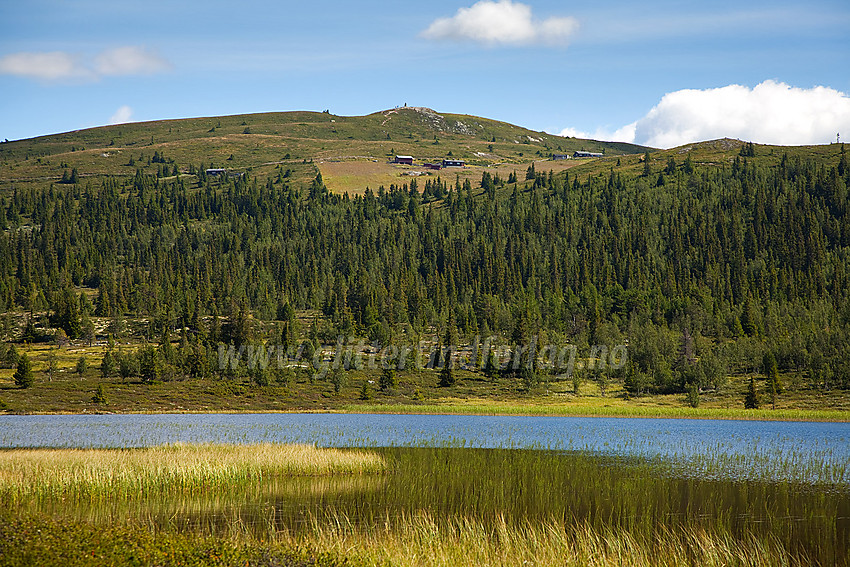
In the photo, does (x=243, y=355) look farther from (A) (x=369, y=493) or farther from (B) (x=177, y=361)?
(A) (x=369, y=493)

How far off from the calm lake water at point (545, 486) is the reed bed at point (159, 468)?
1.23 metres

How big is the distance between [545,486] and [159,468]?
20066 mm

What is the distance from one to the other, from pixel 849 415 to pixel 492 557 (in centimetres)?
9086

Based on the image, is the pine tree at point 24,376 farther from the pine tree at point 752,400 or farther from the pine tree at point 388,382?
the pine tree at point 752,400

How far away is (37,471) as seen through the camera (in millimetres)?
37500

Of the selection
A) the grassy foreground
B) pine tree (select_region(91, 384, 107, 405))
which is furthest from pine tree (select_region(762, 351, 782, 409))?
the grassy foreground

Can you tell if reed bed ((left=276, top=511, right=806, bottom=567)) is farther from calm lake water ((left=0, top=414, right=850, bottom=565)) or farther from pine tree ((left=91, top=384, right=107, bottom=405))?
pine tree ((left=91, top=384, right=107, bottom=405))

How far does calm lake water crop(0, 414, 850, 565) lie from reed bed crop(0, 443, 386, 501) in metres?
1.23

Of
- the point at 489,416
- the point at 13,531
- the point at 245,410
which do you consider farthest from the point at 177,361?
the point at 13,531

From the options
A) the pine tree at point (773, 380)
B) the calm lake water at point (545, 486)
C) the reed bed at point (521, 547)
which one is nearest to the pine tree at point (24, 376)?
the calm lake water at point (545, 486)

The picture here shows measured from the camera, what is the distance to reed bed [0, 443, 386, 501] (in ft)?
119

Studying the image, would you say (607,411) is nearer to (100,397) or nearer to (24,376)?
(100,397)

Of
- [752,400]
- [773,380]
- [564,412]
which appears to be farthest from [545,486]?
[773,380]

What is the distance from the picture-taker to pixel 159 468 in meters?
39.0
